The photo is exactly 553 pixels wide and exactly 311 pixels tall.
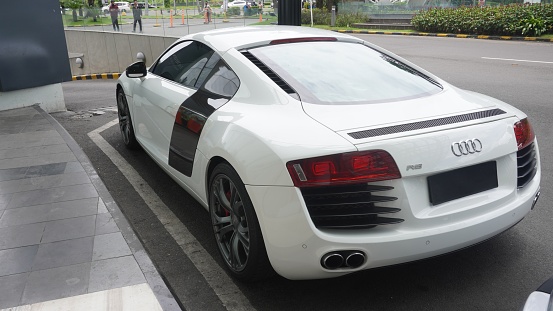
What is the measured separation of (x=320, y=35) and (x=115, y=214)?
214 centimetres

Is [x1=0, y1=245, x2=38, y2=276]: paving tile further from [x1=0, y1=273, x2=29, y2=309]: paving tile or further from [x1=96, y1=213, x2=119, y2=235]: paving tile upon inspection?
[x1=96, y1=213, x2=119, y2=235]: paving tile

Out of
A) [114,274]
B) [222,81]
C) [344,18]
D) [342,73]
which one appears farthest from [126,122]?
[344,18]

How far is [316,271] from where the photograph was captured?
8.86 ft

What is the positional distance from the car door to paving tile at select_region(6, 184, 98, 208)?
662 mm

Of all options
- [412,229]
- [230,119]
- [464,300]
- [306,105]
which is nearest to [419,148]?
[412,229]

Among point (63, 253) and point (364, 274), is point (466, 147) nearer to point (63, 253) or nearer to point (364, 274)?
point (364, 274)

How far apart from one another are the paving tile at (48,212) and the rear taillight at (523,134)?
10.3ft

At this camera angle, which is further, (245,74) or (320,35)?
(320,35)

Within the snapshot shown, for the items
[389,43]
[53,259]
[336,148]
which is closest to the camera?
[336,148]

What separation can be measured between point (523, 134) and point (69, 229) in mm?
3187

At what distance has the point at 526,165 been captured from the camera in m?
3.11

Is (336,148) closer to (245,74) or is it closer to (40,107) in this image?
(245,74)

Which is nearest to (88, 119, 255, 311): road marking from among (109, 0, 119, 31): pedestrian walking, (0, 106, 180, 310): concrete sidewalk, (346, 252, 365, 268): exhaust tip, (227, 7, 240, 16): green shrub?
(0, 106, 180, 310): concrete sidewalk

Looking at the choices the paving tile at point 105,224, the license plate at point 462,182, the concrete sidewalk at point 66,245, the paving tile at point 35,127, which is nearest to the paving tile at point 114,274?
the concrete sidewalk at point 66,245
